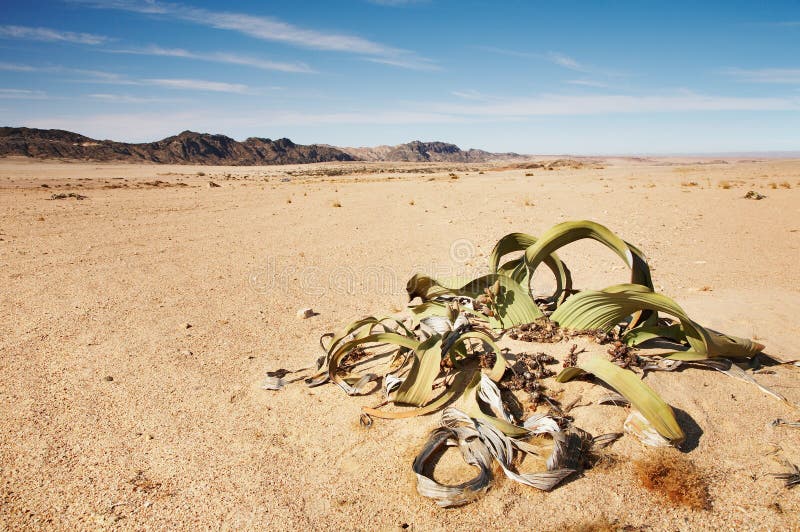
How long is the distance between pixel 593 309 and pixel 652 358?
0.38 m

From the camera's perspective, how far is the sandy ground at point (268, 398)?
5.81 feet

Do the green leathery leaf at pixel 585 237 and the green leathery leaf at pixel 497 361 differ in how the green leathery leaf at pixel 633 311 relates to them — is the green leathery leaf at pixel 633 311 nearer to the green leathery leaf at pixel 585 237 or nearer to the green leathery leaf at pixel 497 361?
the green leathery leaf at pixel 585 237

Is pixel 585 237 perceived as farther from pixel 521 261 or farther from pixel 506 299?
pixel 506 299

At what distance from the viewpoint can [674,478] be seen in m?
1.79

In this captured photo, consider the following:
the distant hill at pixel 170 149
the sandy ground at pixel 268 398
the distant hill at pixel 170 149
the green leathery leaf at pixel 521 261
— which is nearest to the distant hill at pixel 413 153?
the distant hill at pixel 170 149

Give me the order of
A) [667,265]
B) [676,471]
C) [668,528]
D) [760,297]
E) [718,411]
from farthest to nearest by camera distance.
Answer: [667,265] → [760,297] → [718,411] → [676,471] → [668,528]

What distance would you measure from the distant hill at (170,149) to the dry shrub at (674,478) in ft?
242

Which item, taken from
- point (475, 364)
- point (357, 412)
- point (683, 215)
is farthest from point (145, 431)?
point (683, 215)

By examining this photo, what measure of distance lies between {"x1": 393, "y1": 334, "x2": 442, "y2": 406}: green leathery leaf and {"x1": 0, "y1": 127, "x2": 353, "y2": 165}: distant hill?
72.6m

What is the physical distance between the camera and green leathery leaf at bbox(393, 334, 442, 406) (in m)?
2.31

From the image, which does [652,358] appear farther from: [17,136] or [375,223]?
[17,136]

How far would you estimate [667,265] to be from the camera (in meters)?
5.45

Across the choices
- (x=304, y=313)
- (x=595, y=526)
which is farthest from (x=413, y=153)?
(x=595, y=526)

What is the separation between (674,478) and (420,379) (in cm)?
112
